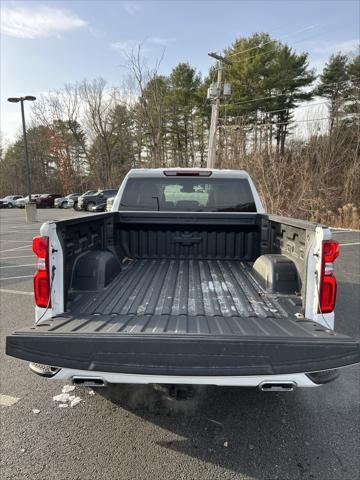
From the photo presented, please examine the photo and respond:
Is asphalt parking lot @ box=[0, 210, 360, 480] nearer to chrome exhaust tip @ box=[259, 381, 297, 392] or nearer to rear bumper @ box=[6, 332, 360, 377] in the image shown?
chrome exhaust tip @ box=[259, 381, 297, 392]

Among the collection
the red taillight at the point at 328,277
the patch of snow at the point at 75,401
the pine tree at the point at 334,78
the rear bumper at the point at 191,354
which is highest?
the pine tree at the point at 334,78

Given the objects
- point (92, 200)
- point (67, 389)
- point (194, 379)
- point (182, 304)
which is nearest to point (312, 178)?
point (182, 304)

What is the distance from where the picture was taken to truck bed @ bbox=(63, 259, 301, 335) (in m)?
2.18

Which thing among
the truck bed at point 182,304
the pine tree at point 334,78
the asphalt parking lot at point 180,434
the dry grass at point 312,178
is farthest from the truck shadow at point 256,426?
the pine tree at point 334,78

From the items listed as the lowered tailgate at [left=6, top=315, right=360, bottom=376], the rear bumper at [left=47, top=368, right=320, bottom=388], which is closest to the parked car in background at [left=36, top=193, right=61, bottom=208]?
the lowered tailgate at [left=6, top=315, right=360, bottom=376]

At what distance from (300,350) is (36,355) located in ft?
5.28

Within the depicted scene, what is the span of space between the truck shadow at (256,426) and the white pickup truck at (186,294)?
636mm

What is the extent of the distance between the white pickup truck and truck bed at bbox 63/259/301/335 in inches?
0.4

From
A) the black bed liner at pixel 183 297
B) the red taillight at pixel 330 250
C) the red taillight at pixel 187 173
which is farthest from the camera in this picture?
the red taillight at pixel 187 173

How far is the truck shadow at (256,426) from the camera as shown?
7.13ft

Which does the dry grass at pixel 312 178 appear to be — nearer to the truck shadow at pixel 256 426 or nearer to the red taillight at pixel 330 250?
the truck shadow at pixel 256 426

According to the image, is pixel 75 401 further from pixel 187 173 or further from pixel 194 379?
pixel 187 173

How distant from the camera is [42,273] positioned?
7.62 feet

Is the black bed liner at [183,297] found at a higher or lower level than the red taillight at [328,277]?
lower
